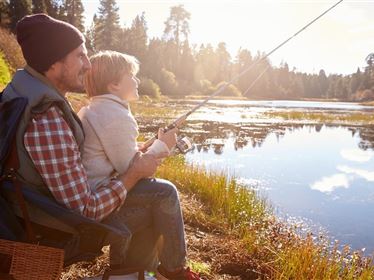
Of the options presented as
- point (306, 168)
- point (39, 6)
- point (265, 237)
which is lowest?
point (306, 168)

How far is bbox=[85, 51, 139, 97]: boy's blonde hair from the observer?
2932 mm

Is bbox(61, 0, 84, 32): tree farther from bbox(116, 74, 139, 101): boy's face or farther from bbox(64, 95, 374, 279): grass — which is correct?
bbox(116, 74, 139, 101): boy's face

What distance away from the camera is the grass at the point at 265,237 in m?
4.44

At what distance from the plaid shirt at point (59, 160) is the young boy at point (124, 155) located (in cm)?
35

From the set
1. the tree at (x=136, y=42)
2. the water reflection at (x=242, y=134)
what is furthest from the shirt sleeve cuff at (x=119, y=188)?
the tree at (x=136, y=42)

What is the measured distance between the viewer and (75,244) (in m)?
2.48

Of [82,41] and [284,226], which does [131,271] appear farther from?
[284,226]

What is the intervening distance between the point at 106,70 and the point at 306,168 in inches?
433

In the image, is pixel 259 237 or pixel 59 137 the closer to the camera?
pixel 59 137

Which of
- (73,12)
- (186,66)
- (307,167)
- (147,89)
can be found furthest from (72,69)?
(186,66)

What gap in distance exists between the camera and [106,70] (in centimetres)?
294

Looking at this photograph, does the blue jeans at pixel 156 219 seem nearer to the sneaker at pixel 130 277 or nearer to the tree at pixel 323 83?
the sneaker at pixel 130 277

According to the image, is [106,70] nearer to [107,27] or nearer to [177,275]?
[177,275]

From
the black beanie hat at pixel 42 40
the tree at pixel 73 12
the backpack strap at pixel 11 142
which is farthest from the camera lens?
the tree at pixel 73 12
